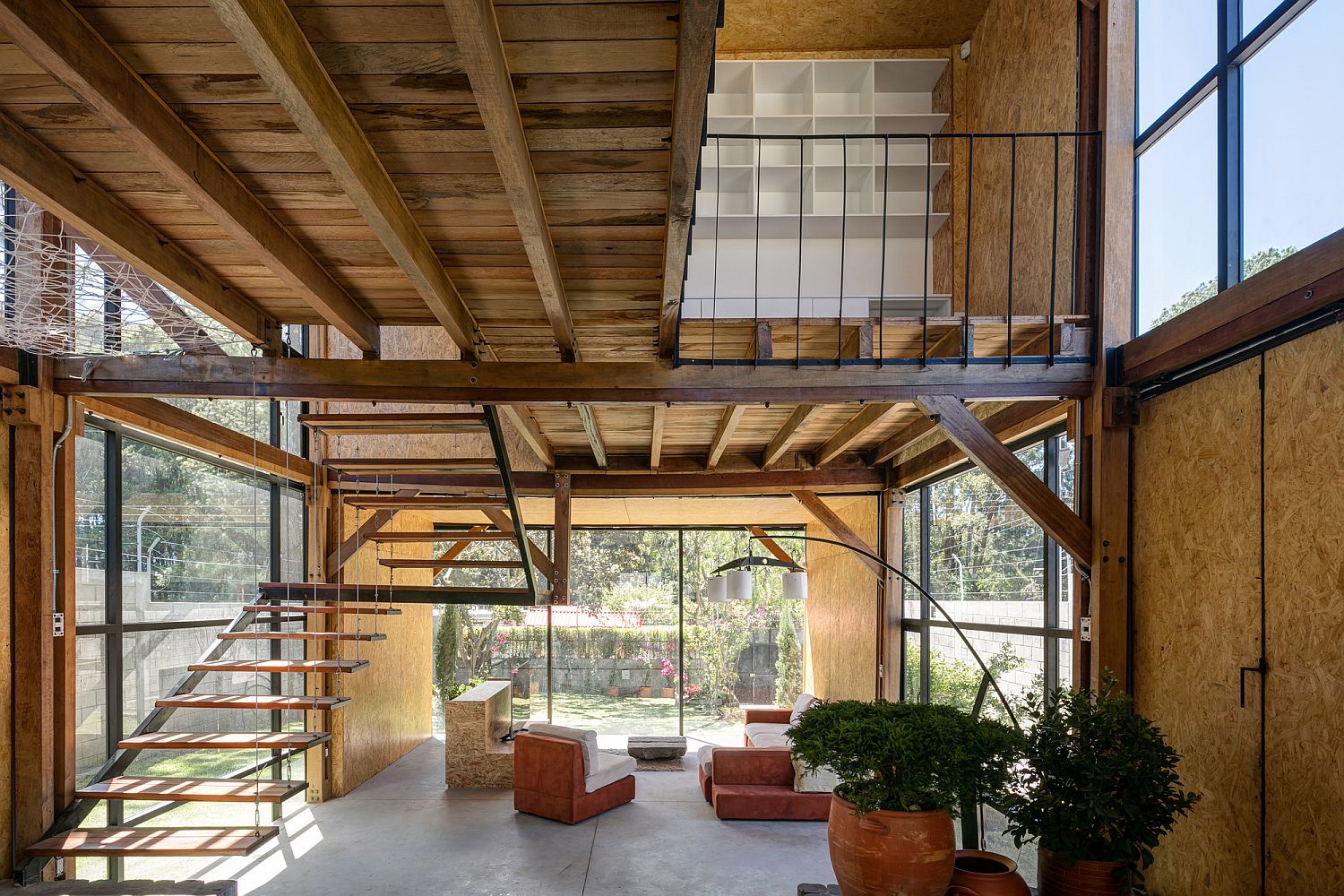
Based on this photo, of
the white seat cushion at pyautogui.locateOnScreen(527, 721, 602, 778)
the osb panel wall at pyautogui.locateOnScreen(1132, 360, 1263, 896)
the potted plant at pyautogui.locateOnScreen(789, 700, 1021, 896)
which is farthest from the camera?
the white seat cushion at pyautogui.locateOnScreen(527, 721, 602, 778)

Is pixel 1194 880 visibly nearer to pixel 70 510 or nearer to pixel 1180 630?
pixel 1180 630

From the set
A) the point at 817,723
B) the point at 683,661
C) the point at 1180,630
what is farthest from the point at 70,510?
the point at 683,661

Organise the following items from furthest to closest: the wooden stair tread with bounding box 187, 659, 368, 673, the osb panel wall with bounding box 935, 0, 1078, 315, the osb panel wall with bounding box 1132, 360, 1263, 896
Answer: the osb panel wall with bounding box 935, 0, 1078, 315 < the wooden stair tread with bounding box 187, 659, 368, 673 < the osb panel wall with bounding box 1132, 360, 1263, 896

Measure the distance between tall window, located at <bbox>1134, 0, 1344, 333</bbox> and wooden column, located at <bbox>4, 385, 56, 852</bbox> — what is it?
4796mm

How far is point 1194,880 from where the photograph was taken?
333 cm

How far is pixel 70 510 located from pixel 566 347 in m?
2.40

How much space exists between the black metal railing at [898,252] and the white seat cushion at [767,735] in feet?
11.1

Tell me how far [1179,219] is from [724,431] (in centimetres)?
287

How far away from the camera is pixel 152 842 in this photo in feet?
12.8

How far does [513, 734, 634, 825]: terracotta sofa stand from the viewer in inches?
258

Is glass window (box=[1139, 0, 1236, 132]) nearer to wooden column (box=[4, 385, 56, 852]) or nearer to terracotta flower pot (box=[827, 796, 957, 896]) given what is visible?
terracotta flower pot (box=[827, 796, 957, 896])

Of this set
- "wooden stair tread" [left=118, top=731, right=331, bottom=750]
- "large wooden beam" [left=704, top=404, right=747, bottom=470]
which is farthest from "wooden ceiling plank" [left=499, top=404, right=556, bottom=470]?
"wooden stair tread" [left=118, top=731, right=331, bottom=750]

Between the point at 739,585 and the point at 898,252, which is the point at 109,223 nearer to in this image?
the point at 739,585

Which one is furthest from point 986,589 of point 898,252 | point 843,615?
point 843,615
